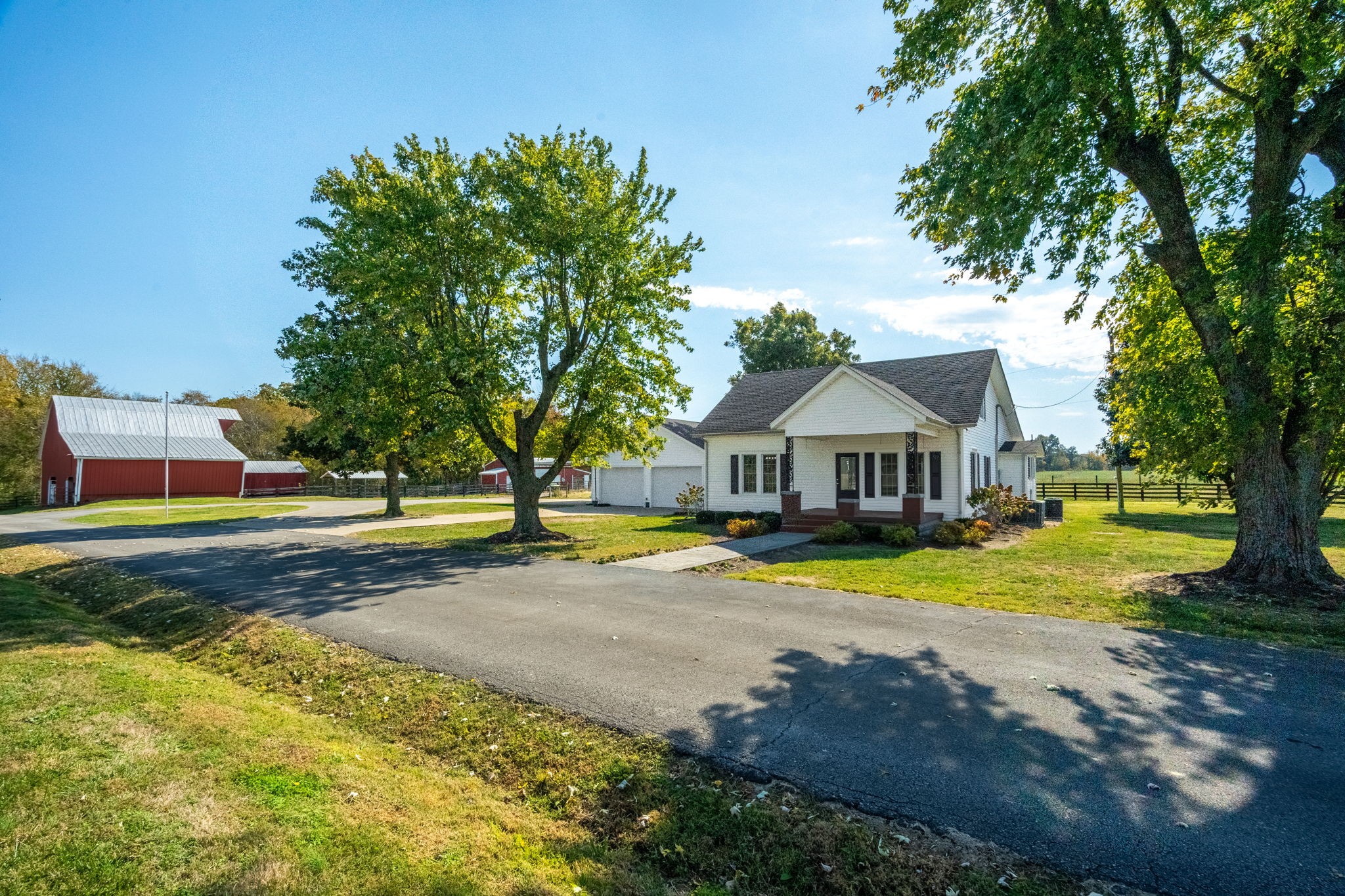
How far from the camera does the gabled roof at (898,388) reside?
20.2 metres

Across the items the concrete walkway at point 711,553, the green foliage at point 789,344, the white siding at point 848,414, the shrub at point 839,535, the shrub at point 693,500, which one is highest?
the green foliage at point 789,344

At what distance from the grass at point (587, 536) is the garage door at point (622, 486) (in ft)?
21.1

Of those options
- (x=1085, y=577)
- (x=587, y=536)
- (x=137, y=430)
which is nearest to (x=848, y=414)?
(x=1085, y=577)

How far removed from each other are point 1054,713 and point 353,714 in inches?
233

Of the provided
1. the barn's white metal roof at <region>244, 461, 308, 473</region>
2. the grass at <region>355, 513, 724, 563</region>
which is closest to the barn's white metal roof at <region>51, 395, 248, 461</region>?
the barn's white metal roof at <region>244, 461, 308, 473</region>

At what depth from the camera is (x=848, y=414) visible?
19.0m

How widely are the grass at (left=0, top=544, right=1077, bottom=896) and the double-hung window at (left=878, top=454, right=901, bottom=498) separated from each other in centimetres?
1718

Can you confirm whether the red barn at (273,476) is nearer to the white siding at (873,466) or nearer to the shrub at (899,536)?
the white siding at (873,466)

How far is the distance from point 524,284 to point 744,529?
388 inches

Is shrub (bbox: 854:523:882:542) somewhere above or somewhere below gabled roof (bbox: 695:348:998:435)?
below

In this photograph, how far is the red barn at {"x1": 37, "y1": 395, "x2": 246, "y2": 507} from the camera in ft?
121

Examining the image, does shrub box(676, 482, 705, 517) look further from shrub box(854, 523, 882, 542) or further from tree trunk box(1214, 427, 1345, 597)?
tree trunk box(1214, 427, 1345, 597)

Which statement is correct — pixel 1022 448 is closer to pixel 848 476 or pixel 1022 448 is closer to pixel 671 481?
pixel 848 476

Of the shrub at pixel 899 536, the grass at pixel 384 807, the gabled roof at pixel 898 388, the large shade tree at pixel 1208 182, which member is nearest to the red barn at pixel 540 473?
the gabled roof at pixel 898 388
